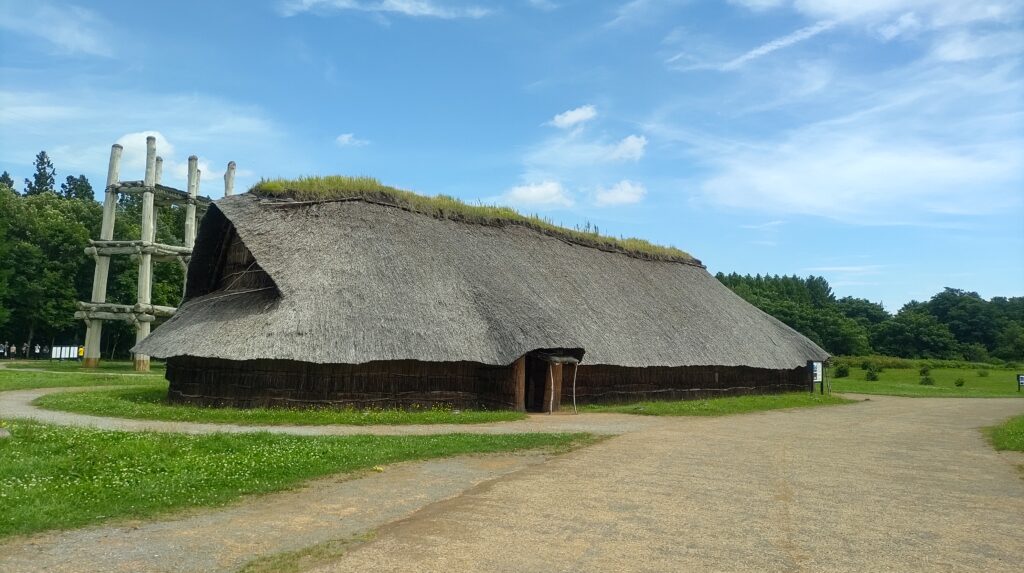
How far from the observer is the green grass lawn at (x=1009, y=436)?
14.5 metres

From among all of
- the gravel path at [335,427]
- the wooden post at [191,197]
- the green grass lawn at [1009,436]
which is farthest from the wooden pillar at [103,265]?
the green grass lawn at [1009,436]

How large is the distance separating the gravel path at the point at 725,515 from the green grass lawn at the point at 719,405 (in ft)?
25.6

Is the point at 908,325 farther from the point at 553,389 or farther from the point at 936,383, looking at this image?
the point at 553,389

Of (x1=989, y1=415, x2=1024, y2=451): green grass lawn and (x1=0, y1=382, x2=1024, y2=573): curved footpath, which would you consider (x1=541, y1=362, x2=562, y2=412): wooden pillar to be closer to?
(x1=0, y1=382, x2=1024, y2=573): curved footpath

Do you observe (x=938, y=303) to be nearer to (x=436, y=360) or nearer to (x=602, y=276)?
(x=602, y=276)

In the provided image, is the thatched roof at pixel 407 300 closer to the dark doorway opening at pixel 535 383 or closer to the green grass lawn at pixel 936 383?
the dark doorway opening at pixel 535 383

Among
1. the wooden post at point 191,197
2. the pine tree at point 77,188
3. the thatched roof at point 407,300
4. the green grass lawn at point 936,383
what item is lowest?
the green grass lawn at point 936,383

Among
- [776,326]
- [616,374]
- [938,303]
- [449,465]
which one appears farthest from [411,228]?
[938,303]

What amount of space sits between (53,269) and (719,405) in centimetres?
5192

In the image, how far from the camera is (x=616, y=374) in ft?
78.5

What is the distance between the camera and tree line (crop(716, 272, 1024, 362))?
7775 cm

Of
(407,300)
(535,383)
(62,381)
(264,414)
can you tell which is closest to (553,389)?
(535,383)

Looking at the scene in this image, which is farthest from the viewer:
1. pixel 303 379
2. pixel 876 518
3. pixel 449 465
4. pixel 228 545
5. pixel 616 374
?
pixel 616 374

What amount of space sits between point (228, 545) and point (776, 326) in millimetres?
33086
